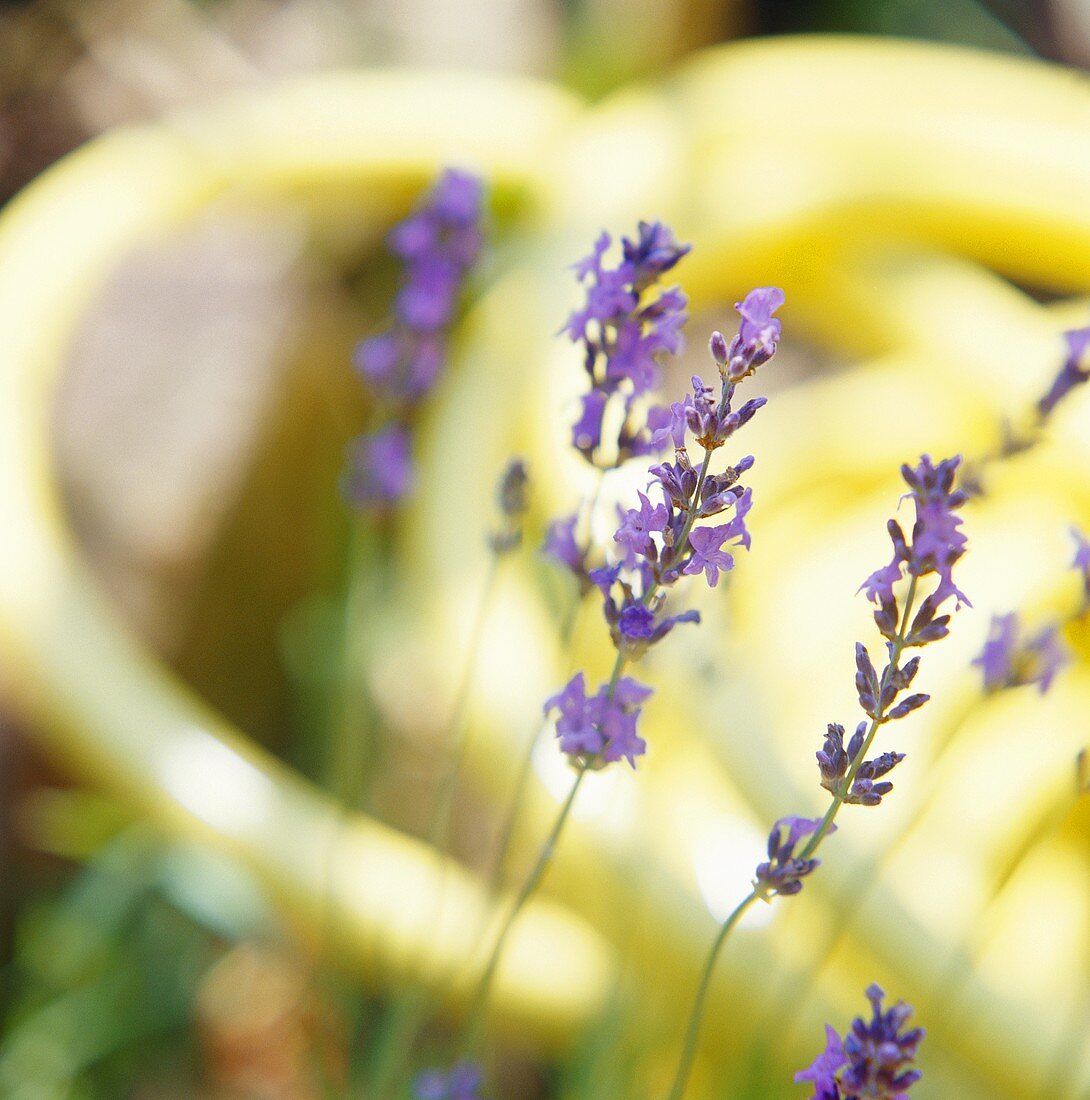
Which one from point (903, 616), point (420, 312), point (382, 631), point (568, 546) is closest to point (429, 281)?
point (420, 312)

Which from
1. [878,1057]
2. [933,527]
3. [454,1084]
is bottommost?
[454,1084]

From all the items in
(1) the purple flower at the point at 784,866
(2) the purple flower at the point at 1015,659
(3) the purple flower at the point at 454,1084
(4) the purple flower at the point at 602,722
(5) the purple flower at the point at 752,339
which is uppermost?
(5) the purple flower at the point at 752,339

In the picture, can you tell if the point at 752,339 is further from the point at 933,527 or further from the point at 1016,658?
the point at 1016,658

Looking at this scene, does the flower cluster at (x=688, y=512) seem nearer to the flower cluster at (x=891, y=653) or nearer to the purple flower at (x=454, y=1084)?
the flower cluster at (x=891, y=653)

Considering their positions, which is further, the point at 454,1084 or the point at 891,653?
the point at 454,1084

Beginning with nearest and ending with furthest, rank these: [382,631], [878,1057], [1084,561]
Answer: [878,1057]
[1084,561]
[382,631]

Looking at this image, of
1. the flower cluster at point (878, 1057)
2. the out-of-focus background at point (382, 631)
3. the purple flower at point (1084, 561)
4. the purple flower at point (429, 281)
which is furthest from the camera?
the out-of-focus background at point (382, 631)

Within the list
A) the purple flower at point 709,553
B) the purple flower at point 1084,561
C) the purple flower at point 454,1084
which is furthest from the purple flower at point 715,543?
the purple flower at point 454,1084
